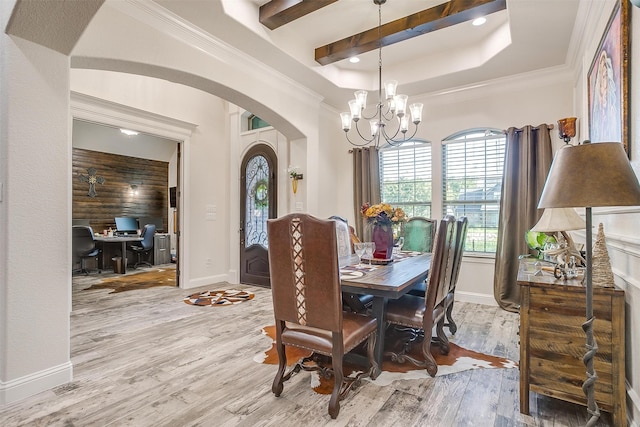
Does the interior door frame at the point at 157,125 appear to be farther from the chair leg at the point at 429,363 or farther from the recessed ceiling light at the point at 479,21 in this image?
the recessed ceiling light at the point at 479,21

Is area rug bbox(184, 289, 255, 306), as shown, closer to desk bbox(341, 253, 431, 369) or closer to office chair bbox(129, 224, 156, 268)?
desk bbox(341, 253, 431, 369)

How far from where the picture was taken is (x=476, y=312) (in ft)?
12.9

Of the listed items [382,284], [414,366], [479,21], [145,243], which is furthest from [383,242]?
[145,243]

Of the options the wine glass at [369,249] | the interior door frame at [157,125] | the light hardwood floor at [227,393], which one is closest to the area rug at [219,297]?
the interior door frame at [157,125]

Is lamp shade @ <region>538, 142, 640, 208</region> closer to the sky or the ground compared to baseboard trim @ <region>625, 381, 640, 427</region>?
closer to the sky

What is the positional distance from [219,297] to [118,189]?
5.72 m

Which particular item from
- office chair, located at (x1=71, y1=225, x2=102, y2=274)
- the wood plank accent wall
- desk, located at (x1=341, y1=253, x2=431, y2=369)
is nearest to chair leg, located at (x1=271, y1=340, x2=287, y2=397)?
desk, located at (x1=341, y1=253, x2=431, y2=369)

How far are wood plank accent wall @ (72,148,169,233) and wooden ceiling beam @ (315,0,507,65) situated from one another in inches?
268

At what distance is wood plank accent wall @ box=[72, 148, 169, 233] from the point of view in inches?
303

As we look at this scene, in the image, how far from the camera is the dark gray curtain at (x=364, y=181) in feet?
16.5

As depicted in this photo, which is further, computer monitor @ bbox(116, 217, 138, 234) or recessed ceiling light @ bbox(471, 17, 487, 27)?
computer monitor @ bbox(116, 217, 138, 234)

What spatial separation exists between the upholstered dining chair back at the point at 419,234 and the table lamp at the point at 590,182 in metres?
2.60

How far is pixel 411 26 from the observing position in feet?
10.7

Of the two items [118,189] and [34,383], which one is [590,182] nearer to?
[34,383]
